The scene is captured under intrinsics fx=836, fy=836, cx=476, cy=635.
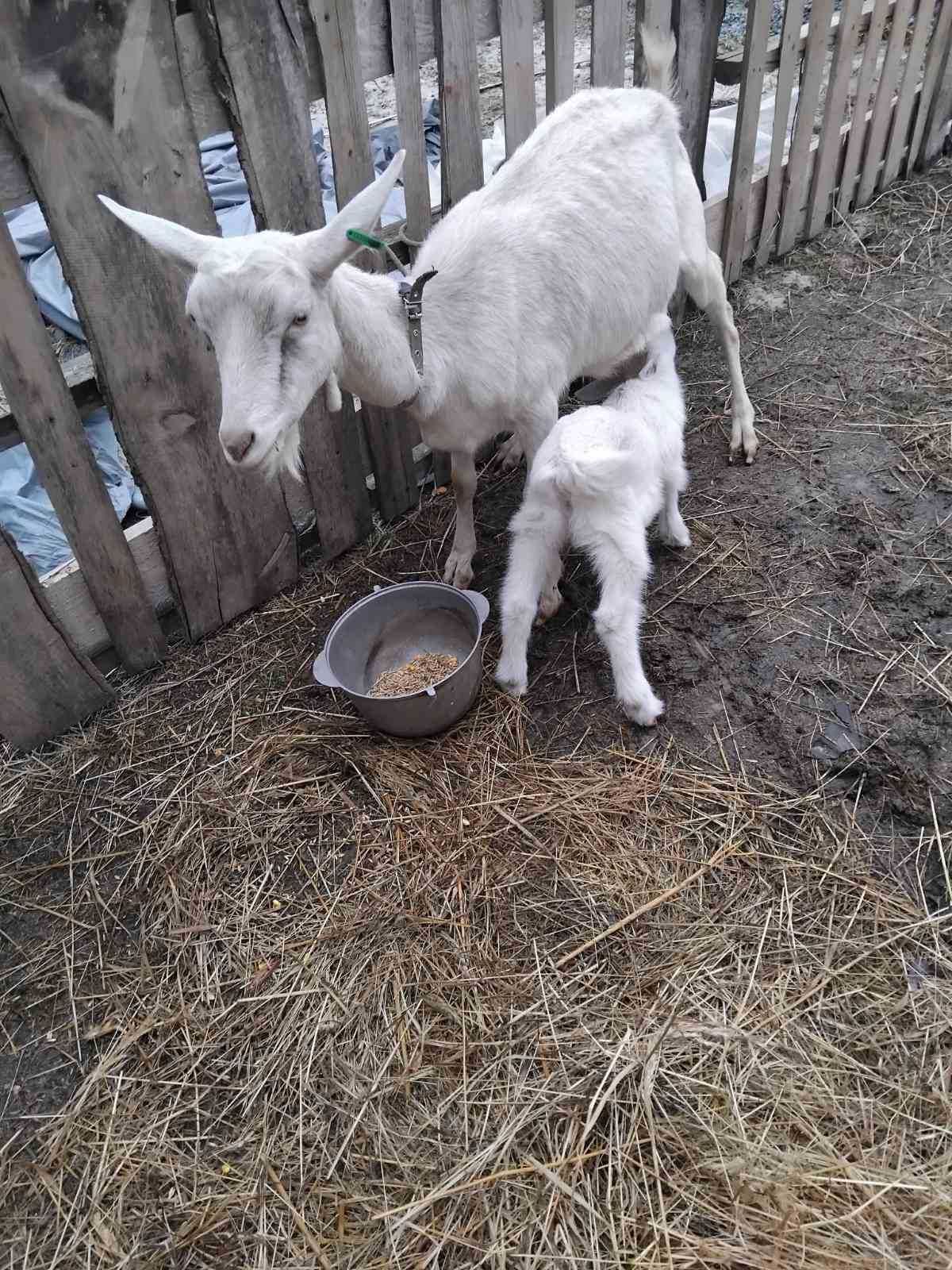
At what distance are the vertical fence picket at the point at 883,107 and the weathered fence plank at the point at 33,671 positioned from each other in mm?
5470

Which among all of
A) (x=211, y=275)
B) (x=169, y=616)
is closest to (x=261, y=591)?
(x=169, y=616)

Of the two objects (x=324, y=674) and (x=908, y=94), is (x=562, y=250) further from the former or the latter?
(x=908, y=94)

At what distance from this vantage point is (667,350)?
3.29 metres

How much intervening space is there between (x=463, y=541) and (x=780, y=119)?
10.3 feet

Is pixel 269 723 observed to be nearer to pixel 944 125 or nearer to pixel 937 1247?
pixel 937 1247

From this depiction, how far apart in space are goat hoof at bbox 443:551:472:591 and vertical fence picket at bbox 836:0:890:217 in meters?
3.82

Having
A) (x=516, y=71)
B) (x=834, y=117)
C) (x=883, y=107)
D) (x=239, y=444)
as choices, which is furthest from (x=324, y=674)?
(x=883, y=107)

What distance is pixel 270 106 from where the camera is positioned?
8.60 feet

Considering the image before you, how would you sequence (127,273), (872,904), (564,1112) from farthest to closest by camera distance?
(127,273) → (872,904) → (564,1112)

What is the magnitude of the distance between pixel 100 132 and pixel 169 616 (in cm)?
168

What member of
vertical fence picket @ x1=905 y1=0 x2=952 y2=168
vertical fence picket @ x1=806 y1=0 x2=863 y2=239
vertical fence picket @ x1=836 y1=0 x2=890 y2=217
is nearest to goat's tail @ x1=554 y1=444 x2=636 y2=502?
vertical fence picket @ x1=806 y1=0 x2=863 y2=239

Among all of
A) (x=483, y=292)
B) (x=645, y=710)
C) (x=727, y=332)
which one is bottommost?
(x=645, y=710)

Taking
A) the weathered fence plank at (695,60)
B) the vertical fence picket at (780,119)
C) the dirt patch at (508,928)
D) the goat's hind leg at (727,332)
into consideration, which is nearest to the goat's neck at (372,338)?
the dirt patch at (508,928)

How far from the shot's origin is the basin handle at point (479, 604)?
2.78 meters
